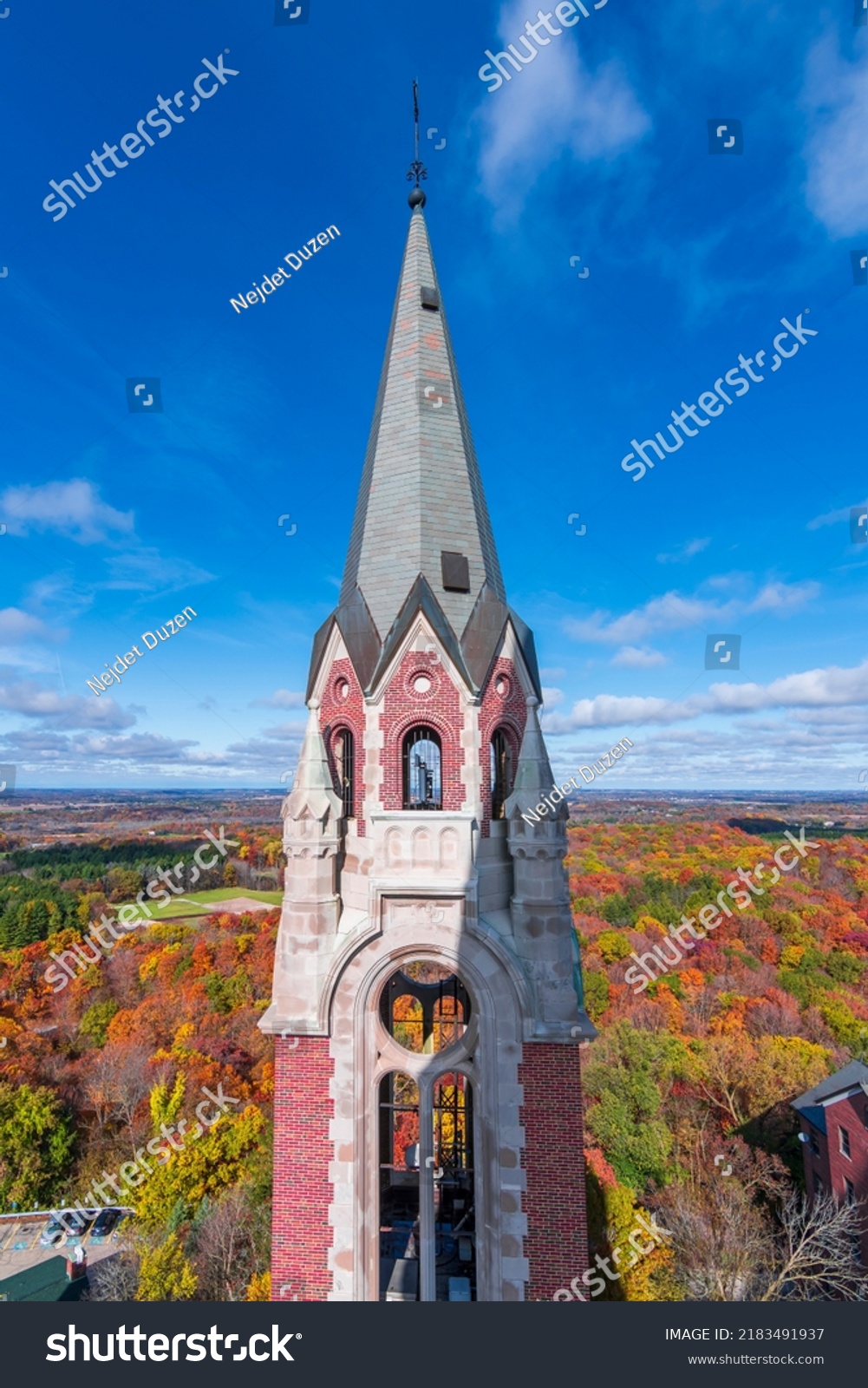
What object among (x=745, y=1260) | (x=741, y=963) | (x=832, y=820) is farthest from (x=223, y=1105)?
(x=832, y=820)

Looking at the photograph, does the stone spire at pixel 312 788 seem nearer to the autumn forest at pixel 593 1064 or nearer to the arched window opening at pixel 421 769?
the arched window opening at pixel 421 769

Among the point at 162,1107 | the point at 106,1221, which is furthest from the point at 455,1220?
the point at 106,1221

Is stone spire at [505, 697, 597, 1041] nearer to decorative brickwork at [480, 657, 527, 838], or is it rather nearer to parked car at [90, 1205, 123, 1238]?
decorative brickwork at [480, 657, 527, 838]

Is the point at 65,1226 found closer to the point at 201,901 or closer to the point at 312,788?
the point at 312,788

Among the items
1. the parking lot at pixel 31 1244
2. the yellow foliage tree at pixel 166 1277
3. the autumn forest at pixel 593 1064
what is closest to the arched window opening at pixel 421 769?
the autumn forest at pixel 593 1064

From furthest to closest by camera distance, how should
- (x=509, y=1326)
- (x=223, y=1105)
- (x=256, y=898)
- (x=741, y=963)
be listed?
(x=256, y=898), (x=741, y=963), (x=223, y=1105), (x=509, y=1326)

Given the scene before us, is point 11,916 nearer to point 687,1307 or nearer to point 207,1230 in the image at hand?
point 207,1230
